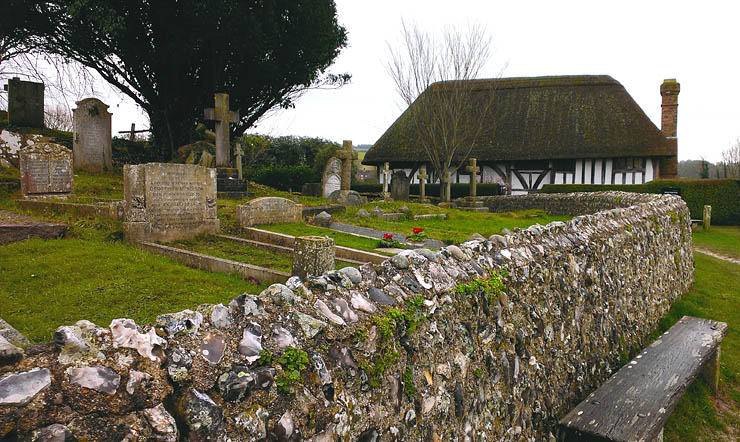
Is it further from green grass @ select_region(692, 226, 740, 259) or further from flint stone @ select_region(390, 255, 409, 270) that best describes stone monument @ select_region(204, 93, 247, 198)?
green grass @ select_region(692, 226, 740, 259)

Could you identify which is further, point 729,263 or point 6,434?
point 729,263

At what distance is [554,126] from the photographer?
28906 mm

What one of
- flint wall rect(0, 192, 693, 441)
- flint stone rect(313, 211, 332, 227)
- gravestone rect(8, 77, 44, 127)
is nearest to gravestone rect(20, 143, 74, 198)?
flint stone rect(313, 211, 332, 227)

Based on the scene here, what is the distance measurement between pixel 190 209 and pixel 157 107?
11317mm

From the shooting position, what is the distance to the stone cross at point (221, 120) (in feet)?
47.9

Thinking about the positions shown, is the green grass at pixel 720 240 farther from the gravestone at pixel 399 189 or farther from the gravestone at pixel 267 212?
the gravestone at pixel 267 212

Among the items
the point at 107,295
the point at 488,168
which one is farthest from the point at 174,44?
the point at 488,168

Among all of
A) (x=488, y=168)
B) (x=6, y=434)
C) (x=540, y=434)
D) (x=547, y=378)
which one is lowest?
(x=540, y=434)

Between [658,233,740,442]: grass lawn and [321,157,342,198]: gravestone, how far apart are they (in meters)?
11.2

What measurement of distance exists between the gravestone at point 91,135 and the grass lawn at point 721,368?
15809 millimetres

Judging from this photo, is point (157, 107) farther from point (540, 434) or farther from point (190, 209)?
point (540, 434)

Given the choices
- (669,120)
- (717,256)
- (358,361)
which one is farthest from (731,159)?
(358,361)

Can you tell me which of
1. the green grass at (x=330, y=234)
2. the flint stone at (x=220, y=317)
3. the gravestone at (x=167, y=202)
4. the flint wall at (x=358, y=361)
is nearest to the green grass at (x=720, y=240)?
the green grass at (x=330, y=234)

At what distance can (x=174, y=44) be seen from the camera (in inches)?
622
